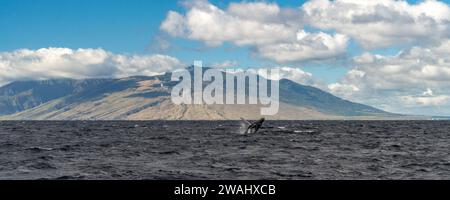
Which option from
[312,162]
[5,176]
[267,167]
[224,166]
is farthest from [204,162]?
[5,176]

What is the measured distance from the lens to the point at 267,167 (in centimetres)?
3884

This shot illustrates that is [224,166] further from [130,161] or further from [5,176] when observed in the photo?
[5,176]

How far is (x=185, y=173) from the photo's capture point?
114 feet

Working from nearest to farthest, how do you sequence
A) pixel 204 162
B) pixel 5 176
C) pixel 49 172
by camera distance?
1. pixel 5 176
2. pixel 49 172
3. pixel 204 162

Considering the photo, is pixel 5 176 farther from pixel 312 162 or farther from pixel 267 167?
pixel 312 162
